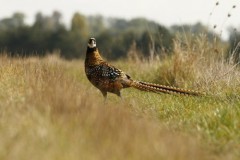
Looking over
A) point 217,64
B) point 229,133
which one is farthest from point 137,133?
point 217,64

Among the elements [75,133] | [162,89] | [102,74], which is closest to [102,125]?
[75,133]

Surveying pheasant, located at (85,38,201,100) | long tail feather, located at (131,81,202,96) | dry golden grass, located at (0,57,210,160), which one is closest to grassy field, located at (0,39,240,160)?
dry golden grass, located at (0,57,210,160)

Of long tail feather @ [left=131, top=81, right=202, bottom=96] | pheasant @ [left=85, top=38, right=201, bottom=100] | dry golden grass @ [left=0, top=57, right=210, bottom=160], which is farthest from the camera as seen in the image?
long tail feather @ [left=131, top=81, right=202, bottom=96]

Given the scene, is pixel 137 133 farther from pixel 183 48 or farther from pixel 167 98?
pixel 183 48

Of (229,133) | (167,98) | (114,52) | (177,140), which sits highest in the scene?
(177,140)

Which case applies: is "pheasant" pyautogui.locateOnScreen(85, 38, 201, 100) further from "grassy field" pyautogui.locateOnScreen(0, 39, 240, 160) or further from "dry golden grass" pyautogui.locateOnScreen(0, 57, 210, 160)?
"dry golden grass" pyautogui.locateOnScreen(0, 57, 210, 160)

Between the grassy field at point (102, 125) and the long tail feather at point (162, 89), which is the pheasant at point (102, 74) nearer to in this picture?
the long tail feather at point (162, 89)

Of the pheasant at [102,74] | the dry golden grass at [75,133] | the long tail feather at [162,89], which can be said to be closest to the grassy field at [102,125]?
the dry golden grass at [75,133]

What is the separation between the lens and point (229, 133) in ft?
19.4

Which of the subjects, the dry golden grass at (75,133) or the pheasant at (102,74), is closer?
the dry golden grass at (75,133)

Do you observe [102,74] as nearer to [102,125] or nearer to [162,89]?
[162,89]

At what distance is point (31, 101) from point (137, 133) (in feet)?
5.13

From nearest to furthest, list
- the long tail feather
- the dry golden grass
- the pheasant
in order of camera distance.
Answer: the dry golden grass
the pheasant
the long tail feather

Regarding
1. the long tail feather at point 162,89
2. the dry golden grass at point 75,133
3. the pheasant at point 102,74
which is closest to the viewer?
the dry golden grass at point 75,133
